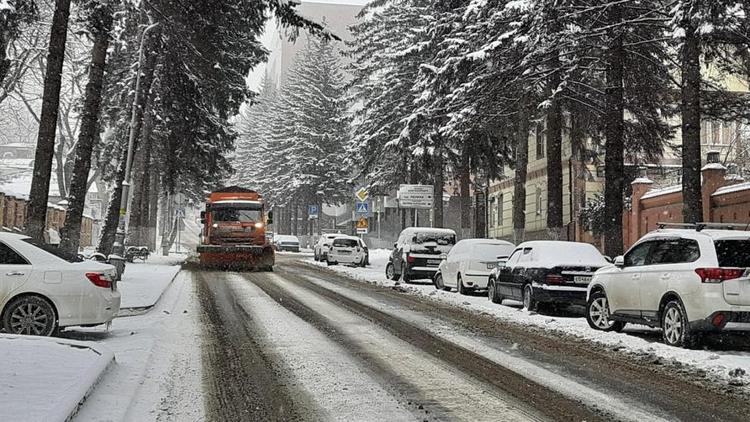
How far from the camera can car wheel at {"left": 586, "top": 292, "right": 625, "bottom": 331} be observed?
12417mm

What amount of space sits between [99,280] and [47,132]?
6567mm

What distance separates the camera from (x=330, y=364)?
870 centimetres

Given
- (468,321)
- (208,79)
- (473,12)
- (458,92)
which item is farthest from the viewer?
(208,79)

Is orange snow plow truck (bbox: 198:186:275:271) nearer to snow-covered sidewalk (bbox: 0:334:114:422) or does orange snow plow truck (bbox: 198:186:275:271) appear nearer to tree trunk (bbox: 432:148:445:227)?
tree trunk (bbox: 432:148:445:227)

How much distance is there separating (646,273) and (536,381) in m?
4.28

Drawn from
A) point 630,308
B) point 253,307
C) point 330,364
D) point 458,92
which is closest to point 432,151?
point 458,92

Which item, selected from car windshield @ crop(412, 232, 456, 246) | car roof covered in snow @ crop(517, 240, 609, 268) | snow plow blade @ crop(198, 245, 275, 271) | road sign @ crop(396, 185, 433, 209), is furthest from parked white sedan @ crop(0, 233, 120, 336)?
road sign @ crop(396, 185, 433, 209)

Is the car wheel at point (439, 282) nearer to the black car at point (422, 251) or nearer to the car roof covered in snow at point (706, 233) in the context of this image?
the black car at point (422, 251)

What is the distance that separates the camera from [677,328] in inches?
403

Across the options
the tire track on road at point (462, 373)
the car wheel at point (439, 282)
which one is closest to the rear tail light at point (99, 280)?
the tire track on road at point (462, 373)

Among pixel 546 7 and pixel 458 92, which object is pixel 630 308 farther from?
pixel 458 92

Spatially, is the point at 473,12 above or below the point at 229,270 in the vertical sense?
above

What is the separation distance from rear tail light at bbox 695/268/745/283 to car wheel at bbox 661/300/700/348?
589 mm

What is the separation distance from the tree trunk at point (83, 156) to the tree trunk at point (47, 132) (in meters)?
2.62
